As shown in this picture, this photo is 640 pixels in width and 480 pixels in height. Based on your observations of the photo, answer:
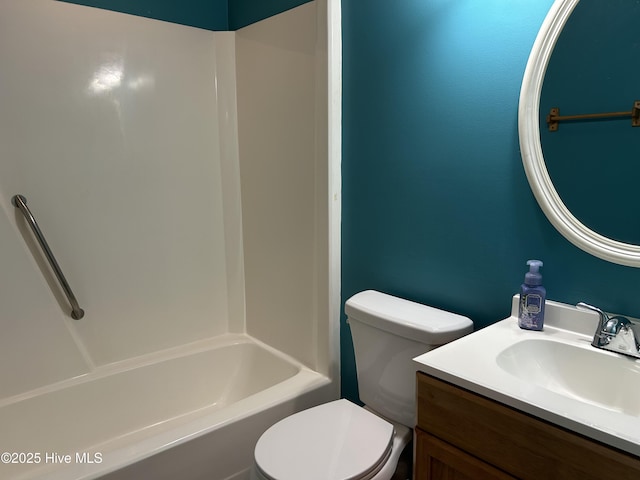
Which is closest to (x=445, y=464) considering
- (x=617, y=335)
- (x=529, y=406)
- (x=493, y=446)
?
(x=493, y=446)

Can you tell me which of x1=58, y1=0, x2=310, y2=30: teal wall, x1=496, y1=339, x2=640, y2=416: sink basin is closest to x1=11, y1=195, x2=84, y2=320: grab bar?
x1=58, y1=0, x2=310, y2=30: teal wall

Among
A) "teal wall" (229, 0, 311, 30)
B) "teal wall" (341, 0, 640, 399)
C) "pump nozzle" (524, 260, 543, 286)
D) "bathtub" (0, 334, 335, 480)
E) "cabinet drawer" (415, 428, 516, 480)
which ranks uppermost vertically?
"teal wall" (229, 0, 311, 30)

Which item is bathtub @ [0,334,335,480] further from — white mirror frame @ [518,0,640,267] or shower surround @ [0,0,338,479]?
white mirror frame @ [518,0,640,267]

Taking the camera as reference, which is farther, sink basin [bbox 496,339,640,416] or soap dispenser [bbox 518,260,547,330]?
soap dispenser [bbox 518,260,547,330]

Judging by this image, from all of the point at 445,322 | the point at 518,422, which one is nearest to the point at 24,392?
the point at 445,322

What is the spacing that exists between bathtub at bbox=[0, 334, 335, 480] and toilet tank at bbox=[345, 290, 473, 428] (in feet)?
1.22

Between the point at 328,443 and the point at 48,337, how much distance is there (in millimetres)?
1305

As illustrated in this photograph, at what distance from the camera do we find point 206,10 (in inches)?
85.6

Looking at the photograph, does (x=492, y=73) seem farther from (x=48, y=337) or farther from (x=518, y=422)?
(x=48, y=337)

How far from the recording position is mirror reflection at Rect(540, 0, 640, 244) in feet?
3.46

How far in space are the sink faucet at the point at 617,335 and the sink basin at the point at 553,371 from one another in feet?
0.06

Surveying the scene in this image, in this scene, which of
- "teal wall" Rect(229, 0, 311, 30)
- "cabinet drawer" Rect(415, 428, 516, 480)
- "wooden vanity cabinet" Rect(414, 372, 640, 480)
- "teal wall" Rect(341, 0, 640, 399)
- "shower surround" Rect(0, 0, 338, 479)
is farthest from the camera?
"teal wall" Rect(229, 0, 311, 30)

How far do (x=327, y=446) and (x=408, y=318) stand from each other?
0.45 metres

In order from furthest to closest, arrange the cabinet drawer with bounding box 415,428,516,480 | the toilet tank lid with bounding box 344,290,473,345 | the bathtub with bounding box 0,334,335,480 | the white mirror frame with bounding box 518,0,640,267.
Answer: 1. the bathtub with bounding box 0,334,335,480
2. the toilet tank lid with bounding box 344,290,473,345
3. the white mirror frame with bounding box 518,0,640,267
4. the cabinet drawer with bounding box 415,428,516,480
